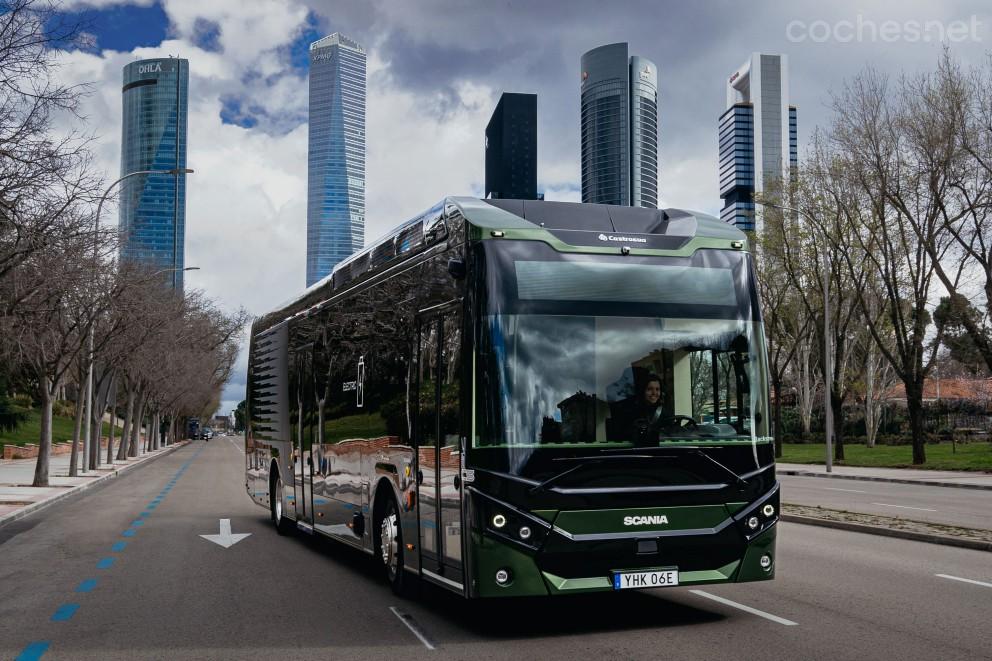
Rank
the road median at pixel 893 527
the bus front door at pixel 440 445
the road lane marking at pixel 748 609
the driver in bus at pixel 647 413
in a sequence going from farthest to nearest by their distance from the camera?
1. the road median at pixel 893 527
2. the road lane marking at pixel 748 609
3. the bus front door at pixel 440 445
4. the driver in bus at pixel 647 413

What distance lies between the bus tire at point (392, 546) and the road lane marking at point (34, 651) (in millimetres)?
3066

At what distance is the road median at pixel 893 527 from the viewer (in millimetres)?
13367

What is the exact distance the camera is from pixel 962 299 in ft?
136

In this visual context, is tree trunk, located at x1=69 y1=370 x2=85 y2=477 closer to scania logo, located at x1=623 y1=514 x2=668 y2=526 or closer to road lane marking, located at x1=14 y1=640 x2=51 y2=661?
road lane marking, located at x1=14 y1=640 x2=51 y2=661

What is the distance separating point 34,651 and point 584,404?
447 cm

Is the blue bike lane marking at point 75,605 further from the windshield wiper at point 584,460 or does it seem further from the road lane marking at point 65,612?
the windshield wiper at point 584,460

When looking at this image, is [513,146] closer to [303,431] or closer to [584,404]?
[303,431]

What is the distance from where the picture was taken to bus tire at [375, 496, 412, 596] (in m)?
9.75

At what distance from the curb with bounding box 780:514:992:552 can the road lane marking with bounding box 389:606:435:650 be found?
782 centimetres

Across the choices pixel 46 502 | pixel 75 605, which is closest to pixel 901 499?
pixel 75 605

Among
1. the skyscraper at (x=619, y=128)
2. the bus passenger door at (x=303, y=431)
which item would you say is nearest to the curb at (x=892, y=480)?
the bus passenger door at (x=303, y=431)

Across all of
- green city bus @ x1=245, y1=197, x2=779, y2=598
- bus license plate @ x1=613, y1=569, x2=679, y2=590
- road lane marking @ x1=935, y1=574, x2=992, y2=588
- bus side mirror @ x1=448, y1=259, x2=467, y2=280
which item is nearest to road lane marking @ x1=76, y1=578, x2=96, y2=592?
green city bus @ x1=245, y1=197, x2=779, y2=598

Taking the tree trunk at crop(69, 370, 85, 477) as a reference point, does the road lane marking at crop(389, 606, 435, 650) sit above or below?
below

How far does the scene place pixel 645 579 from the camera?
786 cm
